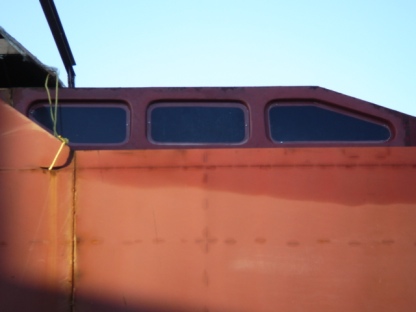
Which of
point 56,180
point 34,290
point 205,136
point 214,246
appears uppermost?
point 205,136

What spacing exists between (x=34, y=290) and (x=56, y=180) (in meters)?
0.66

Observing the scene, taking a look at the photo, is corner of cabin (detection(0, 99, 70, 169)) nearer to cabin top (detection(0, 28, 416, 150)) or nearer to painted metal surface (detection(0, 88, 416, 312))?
painted metal surface (detection(0, 88, 416, 312))

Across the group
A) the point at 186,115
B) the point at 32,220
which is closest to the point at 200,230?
the point at 32,220

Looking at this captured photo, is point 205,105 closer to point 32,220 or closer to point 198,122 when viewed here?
point 198,122

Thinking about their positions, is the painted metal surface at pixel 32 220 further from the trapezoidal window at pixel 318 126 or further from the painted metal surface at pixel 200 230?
the trapezoidal window at pixel 318 126

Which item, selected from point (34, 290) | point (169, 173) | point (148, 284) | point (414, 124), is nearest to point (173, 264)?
point (148, 284)

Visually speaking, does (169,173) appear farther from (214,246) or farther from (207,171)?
(214,246)

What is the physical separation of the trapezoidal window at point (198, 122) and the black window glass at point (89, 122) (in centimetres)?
22

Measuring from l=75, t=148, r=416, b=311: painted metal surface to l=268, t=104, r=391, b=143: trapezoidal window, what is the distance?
70 centimetres

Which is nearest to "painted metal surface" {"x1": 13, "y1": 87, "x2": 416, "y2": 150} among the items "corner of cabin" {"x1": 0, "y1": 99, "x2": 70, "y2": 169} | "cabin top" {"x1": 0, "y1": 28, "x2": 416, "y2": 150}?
"cabin top" {"x1": 0, "y1": 28, "x2": 416, "y2": 150}

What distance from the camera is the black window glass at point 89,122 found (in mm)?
4793

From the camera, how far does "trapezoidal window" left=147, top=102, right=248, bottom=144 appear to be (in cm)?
482

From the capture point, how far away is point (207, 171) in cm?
412

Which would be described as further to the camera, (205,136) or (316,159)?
(205,136)
